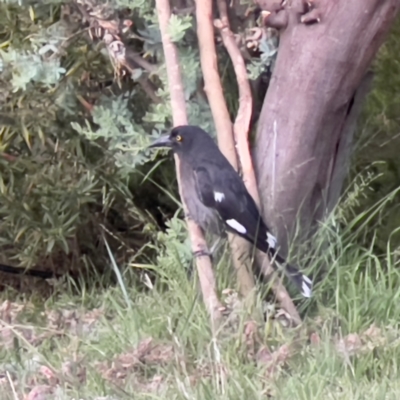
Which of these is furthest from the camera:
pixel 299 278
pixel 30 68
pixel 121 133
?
pixel 121 133

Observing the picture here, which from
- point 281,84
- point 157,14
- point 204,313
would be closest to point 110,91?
point 157,14

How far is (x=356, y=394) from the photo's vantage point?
8.96ft

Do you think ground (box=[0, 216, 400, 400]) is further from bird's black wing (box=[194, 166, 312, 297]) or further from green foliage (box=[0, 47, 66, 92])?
green foliage (box=[0, 47, 66, 92])

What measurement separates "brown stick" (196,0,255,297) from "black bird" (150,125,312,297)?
0.19ft

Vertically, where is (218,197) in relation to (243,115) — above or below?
below

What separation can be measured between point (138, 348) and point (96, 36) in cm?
147

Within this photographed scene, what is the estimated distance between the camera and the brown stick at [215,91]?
12.1 feet

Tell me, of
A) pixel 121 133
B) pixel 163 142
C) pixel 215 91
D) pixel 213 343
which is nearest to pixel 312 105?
pixel 215 91

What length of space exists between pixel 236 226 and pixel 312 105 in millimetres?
559

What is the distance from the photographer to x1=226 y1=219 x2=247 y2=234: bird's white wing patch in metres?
3.59

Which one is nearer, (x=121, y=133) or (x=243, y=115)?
(x=243, y=115)

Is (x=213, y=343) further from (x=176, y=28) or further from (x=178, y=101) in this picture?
(x=176, y=28)

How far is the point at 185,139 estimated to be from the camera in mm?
3816

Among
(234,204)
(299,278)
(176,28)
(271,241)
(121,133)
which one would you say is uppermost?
(176,28)
